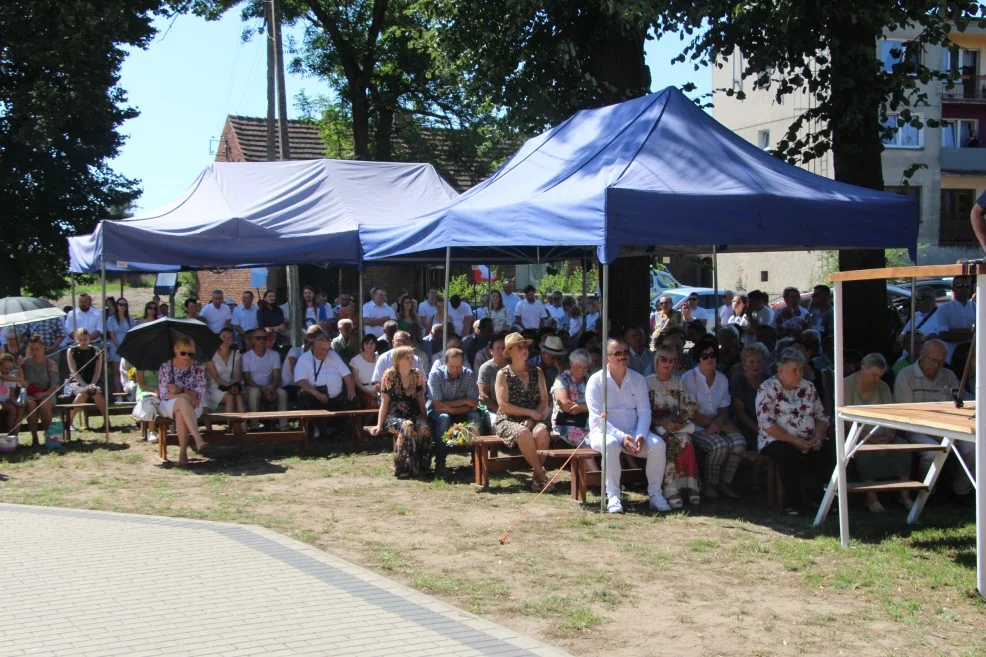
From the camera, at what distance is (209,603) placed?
602 centimetres

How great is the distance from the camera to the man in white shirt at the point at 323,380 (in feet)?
41.0

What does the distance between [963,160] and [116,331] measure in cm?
3737

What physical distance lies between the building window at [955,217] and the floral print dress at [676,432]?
37800mm

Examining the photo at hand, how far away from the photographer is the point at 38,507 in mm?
9109

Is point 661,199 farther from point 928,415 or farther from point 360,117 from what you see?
point 360,117

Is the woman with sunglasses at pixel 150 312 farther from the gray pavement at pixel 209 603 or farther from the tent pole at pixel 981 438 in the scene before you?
the tent pole at pixel 981 438

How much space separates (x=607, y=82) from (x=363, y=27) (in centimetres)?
1417

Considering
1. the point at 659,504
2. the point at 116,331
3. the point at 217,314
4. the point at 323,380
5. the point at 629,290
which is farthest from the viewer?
the point at 217,314

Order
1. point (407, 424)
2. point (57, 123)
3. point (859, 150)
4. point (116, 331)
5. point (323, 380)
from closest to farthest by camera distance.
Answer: point (407, 424)
point (859, 150)
point (323, 380)
point (116, 331)
point (57, 123)

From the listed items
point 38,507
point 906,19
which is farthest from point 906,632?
point 906,19

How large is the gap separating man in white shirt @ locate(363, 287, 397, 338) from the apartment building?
26.8m

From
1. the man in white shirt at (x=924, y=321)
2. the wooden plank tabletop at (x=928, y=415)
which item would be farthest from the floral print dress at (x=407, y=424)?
the man in white shirt at (x=924, y=321)

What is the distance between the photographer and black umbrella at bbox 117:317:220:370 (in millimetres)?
11469

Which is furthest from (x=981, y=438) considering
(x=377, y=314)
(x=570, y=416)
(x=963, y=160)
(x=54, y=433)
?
(x=963, y=160)
